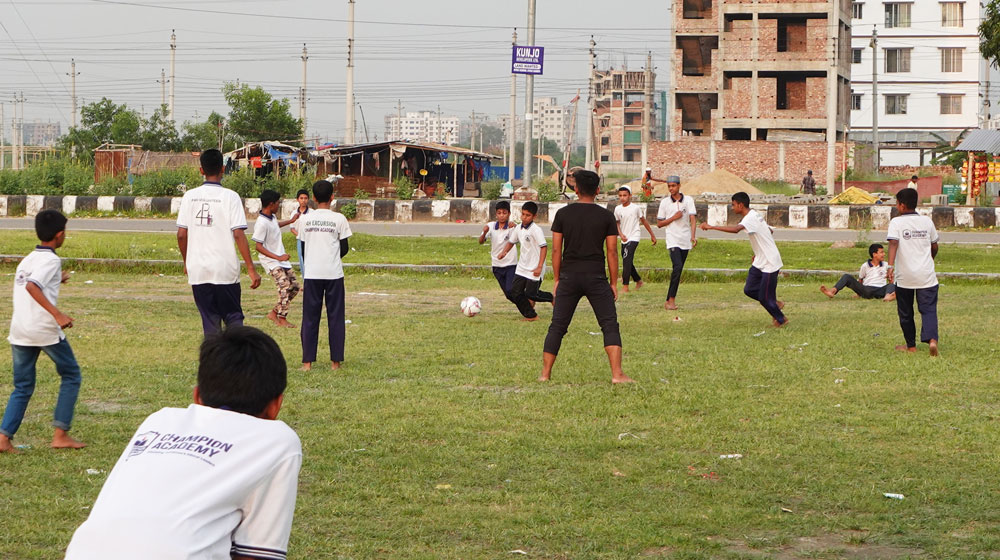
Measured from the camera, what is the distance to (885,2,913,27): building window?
87.9 m

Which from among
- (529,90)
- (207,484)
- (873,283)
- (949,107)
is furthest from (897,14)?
(207,484)

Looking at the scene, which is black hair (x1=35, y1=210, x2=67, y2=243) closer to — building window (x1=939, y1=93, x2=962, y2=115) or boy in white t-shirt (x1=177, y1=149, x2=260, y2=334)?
boy in white t-shirt (x1=177, y1=149, x2=260, y2=334)

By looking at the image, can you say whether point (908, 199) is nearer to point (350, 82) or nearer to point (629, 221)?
point (629, 221)

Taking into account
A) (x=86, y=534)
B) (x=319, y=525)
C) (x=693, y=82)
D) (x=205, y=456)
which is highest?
(x=693, y=82)

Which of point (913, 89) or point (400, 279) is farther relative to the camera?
point (913, 89)

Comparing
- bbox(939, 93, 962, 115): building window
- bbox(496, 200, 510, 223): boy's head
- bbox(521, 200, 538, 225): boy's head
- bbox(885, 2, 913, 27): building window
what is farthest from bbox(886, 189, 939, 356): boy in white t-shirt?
bbox(885, 2, 913, 27): building window

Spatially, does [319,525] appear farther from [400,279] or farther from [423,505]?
[400,279]

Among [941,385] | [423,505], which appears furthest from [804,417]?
[423,505]

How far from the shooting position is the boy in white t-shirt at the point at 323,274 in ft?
34.0

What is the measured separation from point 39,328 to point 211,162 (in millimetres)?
2494

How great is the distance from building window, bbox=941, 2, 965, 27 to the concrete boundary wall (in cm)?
6319

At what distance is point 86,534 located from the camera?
276 centimetres

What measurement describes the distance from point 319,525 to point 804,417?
4.05 m

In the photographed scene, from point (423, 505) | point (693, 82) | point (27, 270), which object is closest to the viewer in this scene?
point (423, 505)
